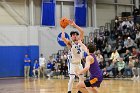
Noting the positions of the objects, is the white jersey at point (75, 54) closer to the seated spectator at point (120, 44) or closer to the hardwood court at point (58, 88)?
the hardwood court at point (58, 88)

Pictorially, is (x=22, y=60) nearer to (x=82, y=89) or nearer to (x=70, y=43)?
(x=70, y=43)

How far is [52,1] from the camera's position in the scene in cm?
3008

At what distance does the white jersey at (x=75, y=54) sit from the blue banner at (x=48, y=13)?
64.9ft

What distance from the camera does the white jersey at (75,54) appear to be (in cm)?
1004

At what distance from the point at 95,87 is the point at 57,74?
61.6ft

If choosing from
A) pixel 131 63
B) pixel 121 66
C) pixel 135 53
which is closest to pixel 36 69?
pixel 121 66

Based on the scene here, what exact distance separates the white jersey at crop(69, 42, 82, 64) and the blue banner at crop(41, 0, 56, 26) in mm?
19778

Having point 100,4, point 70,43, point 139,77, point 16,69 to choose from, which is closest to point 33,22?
point 16,69

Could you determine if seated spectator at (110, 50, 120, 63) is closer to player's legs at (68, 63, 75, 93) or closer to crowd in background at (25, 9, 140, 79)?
crowd in background at (25, 9, 140, 79)

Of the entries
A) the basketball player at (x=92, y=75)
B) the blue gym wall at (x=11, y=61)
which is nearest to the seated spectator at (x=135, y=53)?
the blue gym wall at (x=11, y=61)

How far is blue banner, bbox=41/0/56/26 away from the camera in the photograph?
29.7 meters

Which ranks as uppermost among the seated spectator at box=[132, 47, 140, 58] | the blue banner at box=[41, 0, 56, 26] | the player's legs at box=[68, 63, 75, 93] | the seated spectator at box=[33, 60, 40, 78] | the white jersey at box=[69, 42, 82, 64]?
the blue banner at box=[41, 0, 56, 26]

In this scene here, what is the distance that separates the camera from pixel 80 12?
30.8 meters

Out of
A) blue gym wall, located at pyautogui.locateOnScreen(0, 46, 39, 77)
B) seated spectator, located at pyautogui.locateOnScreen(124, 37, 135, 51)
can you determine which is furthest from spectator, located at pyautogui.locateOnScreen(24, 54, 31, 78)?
seated spectator, located at pyautogui.locateOnScreen(124, 37, 135, 51)
